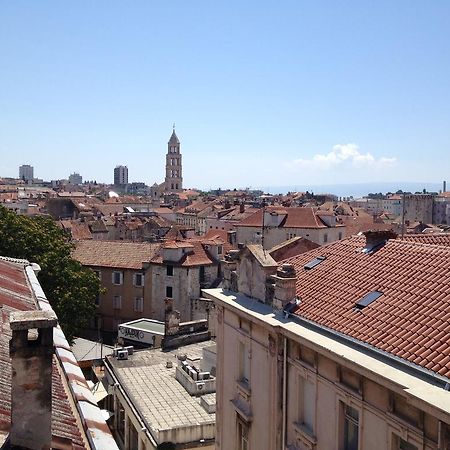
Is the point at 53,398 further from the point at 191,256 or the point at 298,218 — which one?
the point at 298,218

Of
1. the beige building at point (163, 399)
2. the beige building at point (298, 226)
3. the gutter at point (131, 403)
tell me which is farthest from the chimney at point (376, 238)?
the beige building at point (298, 226)

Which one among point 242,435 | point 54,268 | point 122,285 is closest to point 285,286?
point 242,435

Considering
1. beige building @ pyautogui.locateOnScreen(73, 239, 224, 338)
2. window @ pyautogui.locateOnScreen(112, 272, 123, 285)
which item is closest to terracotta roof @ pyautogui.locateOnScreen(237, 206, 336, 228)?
beige building @ pyautogui.locateOnScreen(73, 239, 224, 338)

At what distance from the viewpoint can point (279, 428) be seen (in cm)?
1501

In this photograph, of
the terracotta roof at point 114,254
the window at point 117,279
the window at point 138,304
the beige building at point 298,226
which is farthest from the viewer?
the beige building at point 298,226

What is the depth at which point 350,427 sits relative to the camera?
12.7 meters

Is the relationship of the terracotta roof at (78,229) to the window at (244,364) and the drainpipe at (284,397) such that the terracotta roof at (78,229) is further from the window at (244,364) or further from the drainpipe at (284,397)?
the drainpipe at (284,397)

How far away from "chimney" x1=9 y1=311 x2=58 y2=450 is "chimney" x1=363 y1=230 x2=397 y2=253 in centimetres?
1243

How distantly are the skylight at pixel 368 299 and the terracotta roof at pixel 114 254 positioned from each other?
31.9 metres

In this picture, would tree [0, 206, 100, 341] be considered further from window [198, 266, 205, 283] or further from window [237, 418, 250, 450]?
window [237, 418, 250, 450]

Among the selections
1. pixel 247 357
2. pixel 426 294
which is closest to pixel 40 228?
pixel 247 357

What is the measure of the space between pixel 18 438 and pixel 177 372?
21356 millimetres

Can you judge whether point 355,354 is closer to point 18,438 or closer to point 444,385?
point 444,385

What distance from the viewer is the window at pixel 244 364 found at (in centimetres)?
1694
